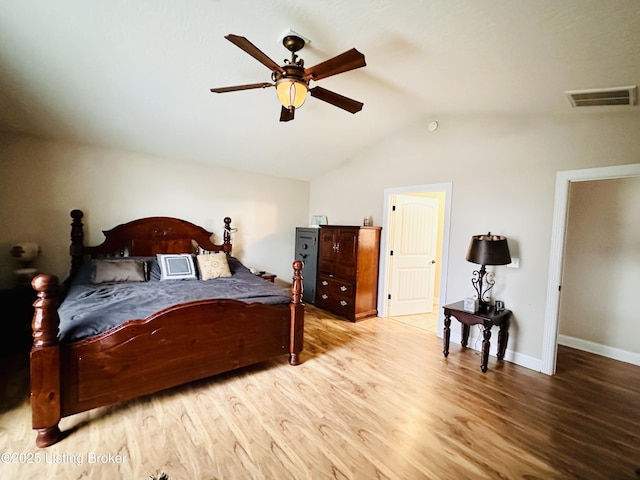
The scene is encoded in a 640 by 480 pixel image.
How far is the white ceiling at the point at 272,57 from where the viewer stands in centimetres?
178

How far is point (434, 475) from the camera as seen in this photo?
1621 mm

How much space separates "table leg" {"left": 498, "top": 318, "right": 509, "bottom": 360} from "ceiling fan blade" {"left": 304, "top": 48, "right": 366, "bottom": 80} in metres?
2.93

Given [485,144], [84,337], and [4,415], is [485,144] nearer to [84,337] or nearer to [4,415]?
[84,337]

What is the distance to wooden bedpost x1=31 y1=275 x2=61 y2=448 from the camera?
5.52 feet

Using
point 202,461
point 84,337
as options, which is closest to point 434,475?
point 202,461

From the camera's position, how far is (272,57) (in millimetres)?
2484

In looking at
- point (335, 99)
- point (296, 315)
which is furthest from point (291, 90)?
point (296, 315)

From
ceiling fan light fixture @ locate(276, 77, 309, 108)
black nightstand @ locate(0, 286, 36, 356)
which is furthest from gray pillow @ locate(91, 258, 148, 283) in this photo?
ceiling fan light fixture @ locate(276, 77, 309, 108)

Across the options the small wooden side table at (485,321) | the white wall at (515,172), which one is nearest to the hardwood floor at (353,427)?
the small wooden side table at (485,321)

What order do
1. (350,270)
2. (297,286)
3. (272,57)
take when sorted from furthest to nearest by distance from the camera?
1. (350,270)
2. (297,286)
3. (272,57)

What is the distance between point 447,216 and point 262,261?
3155 mm

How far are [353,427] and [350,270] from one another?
7.97ft

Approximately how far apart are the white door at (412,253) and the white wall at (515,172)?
58cm

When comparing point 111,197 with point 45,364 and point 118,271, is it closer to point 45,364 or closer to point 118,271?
point 118,271
